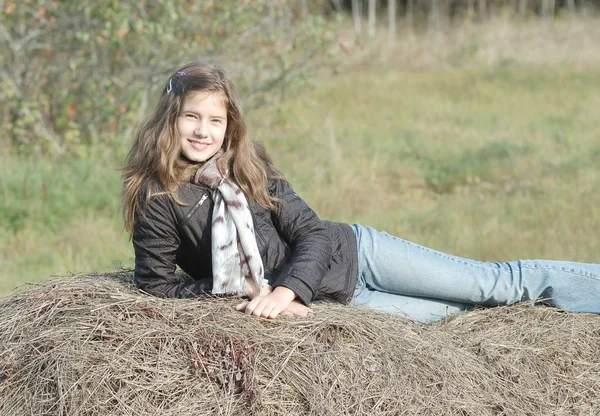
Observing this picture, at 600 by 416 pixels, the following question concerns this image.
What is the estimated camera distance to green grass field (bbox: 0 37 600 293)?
272 inches

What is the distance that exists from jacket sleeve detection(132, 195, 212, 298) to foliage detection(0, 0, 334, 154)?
554cm

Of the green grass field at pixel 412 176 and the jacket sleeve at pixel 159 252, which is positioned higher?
the jacket sleeve at pixel 159 252

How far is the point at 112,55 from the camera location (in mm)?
9789

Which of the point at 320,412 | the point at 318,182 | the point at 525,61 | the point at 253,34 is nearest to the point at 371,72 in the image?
the point at 525,61

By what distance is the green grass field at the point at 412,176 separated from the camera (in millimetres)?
6902

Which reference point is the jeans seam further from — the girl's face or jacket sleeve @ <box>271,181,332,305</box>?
the girl's face

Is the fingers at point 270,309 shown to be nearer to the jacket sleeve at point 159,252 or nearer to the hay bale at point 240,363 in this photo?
the hay bale at point 240,363

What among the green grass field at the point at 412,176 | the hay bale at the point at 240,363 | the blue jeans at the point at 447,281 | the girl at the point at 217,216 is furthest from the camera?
the green grass field at the point at 412,176

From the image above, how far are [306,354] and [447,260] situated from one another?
1.13m

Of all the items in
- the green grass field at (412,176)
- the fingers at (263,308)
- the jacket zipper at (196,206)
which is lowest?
the green grass field at (412,176)

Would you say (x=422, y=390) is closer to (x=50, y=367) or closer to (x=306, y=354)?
(x=306, y=354)

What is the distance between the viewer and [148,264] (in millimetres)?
3547

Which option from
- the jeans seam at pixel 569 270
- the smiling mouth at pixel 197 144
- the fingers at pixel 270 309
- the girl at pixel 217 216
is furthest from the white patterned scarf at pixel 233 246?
the jeans seam at pixel 569 270

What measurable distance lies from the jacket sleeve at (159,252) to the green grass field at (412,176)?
2.22 ft
